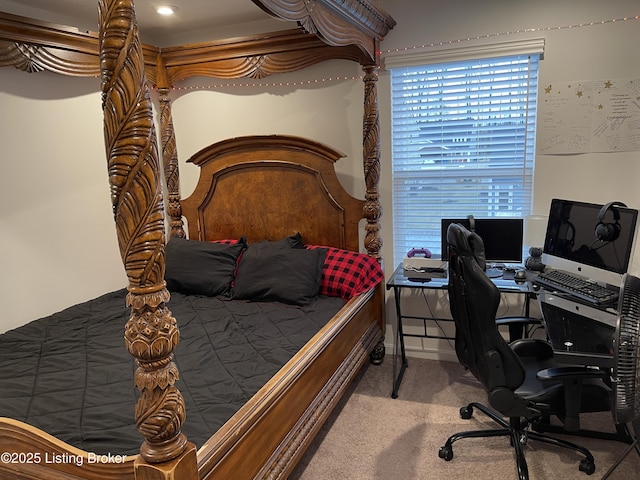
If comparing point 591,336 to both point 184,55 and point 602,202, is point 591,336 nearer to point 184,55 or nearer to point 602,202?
point 602,202

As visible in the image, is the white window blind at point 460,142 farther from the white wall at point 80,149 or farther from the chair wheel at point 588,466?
the chair wheel at point 588,466

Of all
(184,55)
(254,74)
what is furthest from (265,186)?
(184,55)

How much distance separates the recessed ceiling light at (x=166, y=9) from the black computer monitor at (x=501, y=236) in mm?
2333

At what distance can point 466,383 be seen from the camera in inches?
120

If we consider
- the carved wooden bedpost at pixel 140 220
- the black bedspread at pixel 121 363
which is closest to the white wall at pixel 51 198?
the black bedspread at pixel 121 363

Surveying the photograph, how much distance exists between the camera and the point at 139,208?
1.17m

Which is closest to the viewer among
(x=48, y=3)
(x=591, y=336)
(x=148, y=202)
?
(x=148, y=202)

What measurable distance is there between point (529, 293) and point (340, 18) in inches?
69.9

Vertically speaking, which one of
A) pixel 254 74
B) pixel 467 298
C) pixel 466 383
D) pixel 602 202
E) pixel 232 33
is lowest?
pixel 466 383

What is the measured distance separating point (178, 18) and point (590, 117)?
2.79 m

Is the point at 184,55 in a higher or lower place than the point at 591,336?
higher

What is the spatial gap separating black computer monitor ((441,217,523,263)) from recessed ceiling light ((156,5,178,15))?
2.33 meters

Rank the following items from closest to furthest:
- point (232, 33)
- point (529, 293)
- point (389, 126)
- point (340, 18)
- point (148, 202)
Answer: point (148, 202), point (340, 18), point (529, 293), point (389, 126), point (232, 33)

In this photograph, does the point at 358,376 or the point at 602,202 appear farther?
the point at 358,376
